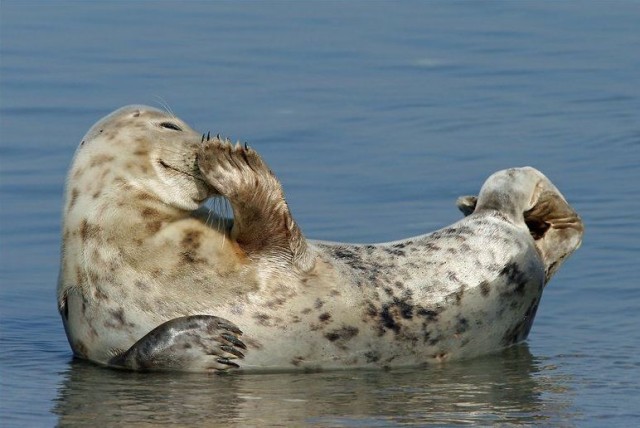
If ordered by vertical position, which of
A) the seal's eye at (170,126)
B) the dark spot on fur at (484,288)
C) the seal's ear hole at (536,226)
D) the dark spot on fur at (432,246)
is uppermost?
the seal's eye at (170,126)

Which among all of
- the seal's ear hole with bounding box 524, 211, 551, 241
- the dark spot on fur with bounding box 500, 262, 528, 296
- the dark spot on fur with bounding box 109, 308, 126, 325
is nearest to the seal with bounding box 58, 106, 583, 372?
the dark spot on fur with bounding box 109, 308, 126, 325

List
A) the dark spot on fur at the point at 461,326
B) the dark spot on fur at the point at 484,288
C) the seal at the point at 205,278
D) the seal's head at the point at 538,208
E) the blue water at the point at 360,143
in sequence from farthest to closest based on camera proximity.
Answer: the seal's head at the point at 538,208
the dark spot on fur at the point at 484,288
the dark spot on fur at the point at 461,326
the seal at the point at 205,278
the blue water at the point at 360,143

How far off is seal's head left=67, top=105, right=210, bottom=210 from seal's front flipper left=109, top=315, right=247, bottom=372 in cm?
65

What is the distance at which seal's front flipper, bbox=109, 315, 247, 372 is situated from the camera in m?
8.57

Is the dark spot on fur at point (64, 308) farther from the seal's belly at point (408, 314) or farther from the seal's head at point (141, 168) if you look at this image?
the seal's belly at point (408, 314)

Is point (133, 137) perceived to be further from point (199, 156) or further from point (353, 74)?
point (353, 74)

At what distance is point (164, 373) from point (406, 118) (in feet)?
20.7

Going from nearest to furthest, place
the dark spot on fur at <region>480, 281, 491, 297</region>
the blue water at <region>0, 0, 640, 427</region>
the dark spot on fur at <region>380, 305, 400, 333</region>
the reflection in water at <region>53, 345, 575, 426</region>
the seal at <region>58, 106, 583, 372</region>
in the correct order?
1. the reflection in water at <region>53, 345, 575, 426</region>
2. the blue water at <region>0, 0, 640, 427</region>
3. the seal at <region>58, 106, 583, 372</region>
4. the dark spot on fur at <region>380, 305, 400, 333</region>
5. the dark spot on fur at <region>480, 281, 491, 297</region>

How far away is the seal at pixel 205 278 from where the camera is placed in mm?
8703

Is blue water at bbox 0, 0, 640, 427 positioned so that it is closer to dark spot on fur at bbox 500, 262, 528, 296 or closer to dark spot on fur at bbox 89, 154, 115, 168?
dark spot on fur at bbox 500, 262, 528, 296

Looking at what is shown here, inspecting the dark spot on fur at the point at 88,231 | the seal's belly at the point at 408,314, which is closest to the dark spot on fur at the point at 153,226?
the dark spot on fur at the point at 88,231

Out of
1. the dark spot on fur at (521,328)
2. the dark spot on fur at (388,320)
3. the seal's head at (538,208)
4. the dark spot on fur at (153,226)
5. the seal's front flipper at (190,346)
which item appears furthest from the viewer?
the seal's head at (538,208)

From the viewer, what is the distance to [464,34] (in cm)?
1798

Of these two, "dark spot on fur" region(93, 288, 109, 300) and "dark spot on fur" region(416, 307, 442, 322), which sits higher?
"dark spot on fur" region(93, 288, 109, 300)
